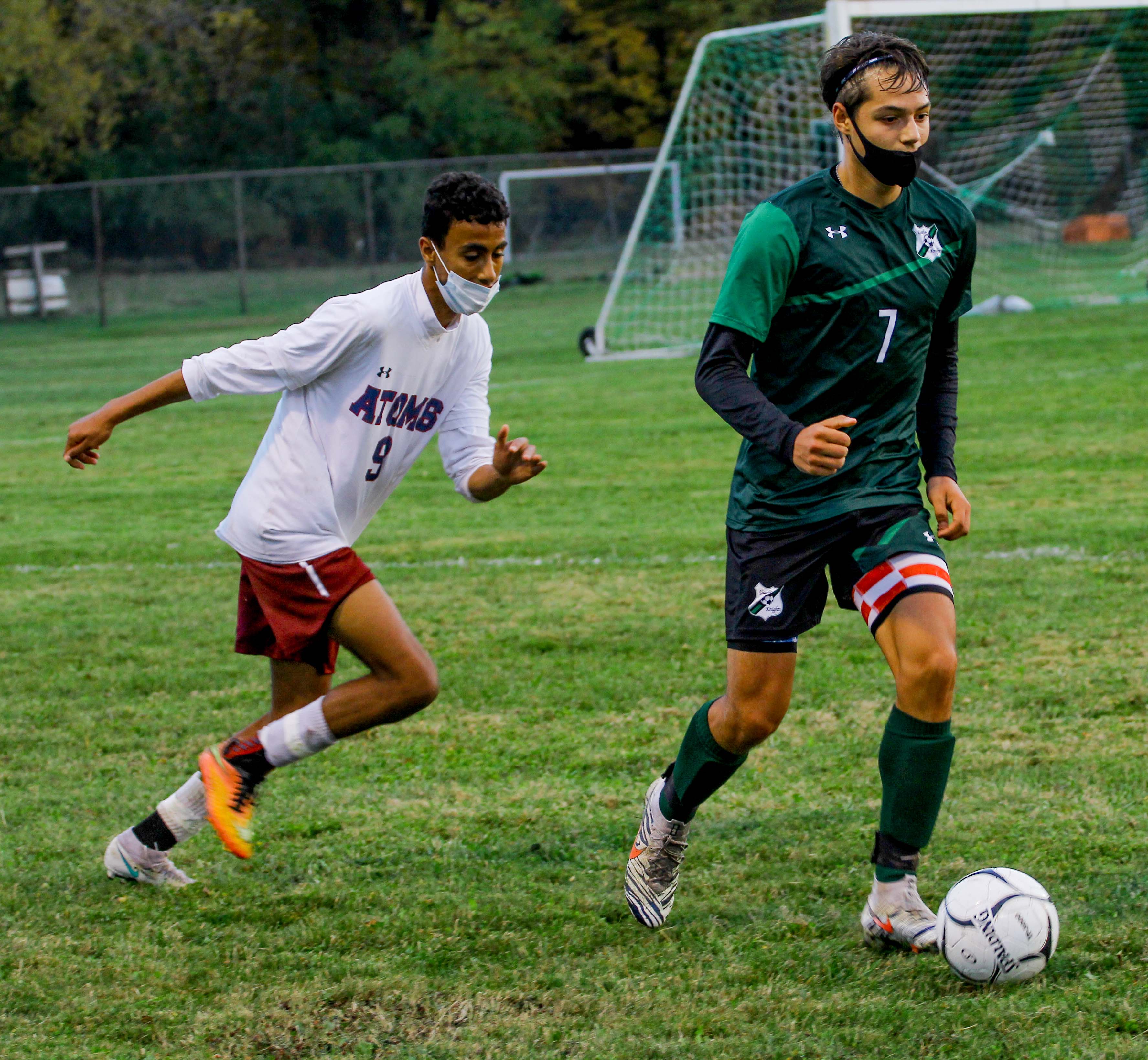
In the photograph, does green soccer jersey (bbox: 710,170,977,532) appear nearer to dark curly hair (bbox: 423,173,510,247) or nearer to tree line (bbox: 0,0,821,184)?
dark curly hair (bbox: 423,173,510,247)

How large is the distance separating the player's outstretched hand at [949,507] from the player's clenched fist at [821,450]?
484 mm

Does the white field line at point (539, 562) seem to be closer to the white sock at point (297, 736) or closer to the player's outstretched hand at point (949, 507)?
the player's outstretched hand at point (949, 507)

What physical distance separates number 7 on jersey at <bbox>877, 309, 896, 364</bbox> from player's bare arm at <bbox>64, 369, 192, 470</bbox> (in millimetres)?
1700

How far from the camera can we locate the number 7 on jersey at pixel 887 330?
3566 mm

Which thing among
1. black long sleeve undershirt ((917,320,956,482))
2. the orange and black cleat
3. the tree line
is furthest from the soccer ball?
the tree line

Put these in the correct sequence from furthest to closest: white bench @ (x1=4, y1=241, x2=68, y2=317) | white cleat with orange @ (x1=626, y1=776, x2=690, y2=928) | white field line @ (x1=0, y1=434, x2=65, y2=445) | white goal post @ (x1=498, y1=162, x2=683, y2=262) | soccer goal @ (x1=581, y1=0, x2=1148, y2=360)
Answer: white goal post @ (x1=498, y1=162, x2=683, y2=262), white bench @ (x1=4, y1=241, x2=68, y2=317), soccer goal @ (x1=581, y1=0, x2=1148, y2=360), white field line @ (x1=0, y1=434, x2=65, y2=445), white cleat with orange @ (x1=626, y1=776, x2=690, y2=928)

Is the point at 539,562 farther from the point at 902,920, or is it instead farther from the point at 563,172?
the point at 563,172

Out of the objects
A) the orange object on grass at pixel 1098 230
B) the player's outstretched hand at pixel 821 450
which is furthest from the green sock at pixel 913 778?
the orange object on grass at pixel 1098 230

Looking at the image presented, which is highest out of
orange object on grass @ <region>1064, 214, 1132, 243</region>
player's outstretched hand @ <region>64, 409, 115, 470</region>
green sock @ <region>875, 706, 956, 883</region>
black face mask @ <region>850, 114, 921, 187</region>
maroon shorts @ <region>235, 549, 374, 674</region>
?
black face mask @ <region>850, 114, 921, 187</region>

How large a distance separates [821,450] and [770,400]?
414 mm

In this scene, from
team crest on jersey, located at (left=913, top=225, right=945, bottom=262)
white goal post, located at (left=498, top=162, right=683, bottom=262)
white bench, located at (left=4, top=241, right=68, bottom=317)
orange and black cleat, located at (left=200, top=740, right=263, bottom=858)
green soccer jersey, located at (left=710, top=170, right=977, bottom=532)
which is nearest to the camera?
green soccer jersey, located at (left=710, top=170, right=977, bottom=532)

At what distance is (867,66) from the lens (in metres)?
3.53

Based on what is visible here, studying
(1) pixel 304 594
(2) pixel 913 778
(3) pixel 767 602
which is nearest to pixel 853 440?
(3) pixel 767 602

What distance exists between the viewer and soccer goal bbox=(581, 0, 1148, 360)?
18297mm
